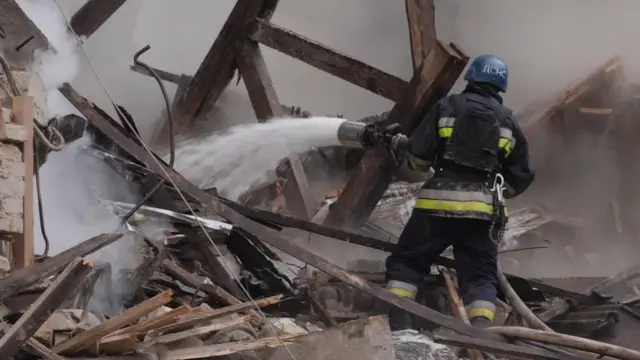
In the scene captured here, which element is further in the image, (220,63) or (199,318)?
(220,63)

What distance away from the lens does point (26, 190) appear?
2543 millimetres

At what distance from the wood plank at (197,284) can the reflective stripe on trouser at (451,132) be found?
1.40 m

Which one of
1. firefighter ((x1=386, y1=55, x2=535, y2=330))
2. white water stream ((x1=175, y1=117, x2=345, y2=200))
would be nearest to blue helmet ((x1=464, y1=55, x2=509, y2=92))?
firefighter ((x1=386, y1=55, x2=535, y2=330))

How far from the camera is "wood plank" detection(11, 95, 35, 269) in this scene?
2.49 m

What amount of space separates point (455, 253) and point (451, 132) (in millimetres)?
646

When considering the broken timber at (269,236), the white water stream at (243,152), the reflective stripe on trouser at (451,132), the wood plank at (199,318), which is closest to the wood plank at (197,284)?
the broken timber at (269,236)

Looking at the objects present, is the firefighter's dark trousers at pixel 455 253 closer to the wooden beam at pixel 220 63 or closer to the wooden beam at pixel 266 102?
the wooden beam at pixel 266 102

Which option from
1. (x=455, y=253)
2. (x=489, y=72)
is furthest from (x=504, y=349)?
(x=489, y=72)

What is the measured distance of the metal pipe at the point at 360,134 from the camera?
4098 mm

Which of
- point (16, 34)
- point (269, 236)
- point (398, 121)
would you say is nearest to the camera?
point (16, 34)

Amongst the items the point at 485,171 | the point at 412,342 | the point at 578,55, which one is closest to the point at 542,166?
the point at 578,55

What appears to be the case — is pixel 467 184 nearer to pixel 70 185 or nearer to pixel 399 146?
pixel 399 146

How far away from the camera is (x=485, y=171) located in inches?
148

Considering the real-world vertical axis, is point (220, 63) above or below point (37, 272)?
above
